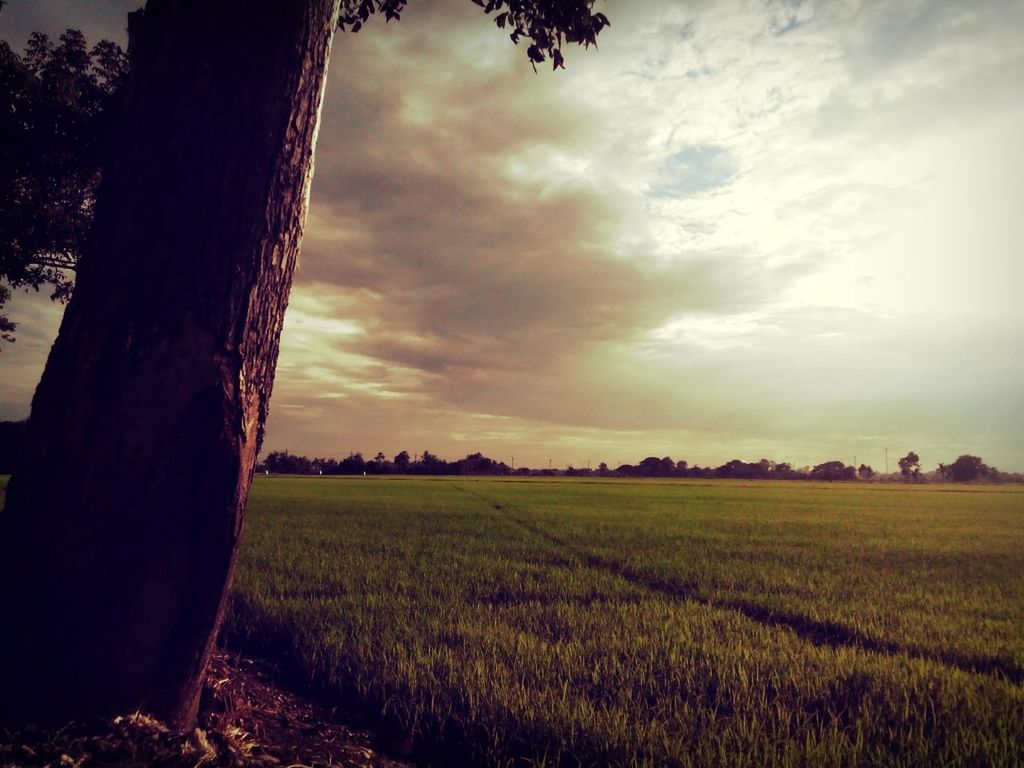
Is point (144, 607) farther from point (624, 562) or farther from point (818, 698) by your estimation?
point (624, 562)

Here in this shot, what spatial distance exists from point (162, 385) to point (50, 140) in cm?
1874

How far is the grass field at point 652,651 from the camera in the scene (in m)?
3.17

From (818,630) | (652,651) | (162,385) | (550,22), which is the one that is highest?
(550,22)

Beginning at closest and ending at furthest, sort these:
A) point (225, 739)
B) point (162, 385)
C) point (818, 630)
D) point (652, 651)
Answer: point (162, 385) → point (225, 739) → point (652, 651) → point (818, 630)

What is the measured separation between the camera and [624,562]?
991 cm

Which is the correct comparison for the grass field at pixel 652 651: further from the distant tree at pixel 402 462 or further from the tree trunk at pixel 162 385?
the distant tree at pixel 402 462

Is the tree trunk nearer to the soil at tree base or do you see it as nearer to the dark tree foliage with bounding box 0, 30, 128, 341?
the soil at tree base

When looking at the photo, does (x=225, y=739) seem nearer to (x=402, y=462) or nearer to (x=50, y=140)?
(x=50, y=140)

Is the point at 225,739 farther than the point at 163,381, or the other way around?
the point at 225,739

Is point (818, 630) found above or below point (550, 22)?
below

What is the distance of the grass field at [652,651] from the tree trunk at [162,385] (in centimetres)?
158

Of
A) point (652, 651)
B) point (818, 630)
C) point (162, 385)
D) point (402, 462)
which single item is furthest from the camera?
point (402, 462)

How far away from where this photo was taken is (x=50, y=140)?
53.1 feet

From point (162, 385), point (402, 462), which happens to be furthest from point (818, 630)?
point (402, 462)
